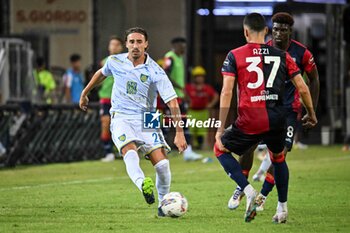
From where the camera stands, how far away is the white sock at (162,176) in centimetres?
1213

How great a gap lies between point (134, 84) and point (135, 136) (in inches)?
24.6

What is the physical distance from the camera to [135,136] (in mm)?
12320

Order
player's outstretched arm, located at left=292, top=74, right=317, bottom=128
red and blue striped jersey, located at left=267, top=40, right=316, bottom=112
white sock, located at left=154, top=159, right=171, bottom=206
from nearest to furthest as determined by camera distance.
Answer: player's outstretched arm, located at left=292, top=74, right=317, bottom=128, white sock, located at left=154, top=159, right=171, bottom=206, red and blue striped jersey, located at left=267, top=40, right=316, bottom=112

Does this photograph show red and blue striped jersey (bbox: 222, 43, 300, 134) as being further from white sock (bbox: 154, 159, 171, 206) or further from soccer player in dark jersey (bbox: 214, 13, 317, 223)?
white sock (bbox: 154, 159, 171, 206)

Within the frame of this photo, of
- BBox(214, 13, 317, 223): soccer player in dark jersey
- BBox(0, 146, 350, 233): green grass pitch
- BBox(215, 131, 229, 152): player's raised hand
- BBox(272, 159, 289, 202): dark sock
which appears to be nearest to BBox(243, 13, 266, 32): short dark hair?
BBox(214, 13, 317, 223): soccer player in dark jersey

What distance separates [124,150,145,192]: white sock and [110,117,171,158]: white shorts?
0.16m

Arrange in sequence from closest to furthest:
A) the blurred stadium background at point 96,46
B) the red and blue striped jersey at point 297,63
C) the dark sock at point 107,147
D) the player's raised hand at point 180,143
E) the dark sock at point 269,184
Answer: the player's raised hand at point 180,143 < the dark sock at point 269,184 < the red and blue striped jersey at point 297,63 < the blurred stadium background at point 96,46 < the dark sock at point 107,147

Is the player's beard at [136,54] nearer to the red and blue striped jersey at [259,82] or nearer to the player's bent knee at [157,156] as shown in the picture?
the player's bent knee at [157,156]

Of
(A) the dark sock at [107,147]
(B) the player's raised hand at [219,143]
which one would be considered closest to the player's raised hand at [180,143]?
(B) the player's raised hand at [219,143]

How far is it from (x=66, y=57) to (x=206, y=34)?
17.4ft

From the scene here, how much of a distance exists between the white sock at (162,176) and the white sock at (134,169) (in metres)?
0.23

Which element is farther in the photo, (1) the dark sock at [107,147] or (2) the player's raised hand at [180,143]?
(1) the dark sock at [107,147]

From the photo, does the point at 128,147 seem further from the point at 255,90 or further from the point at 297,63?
the point at 297,63

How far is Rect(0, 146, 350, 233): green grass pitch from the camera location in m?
11.3
